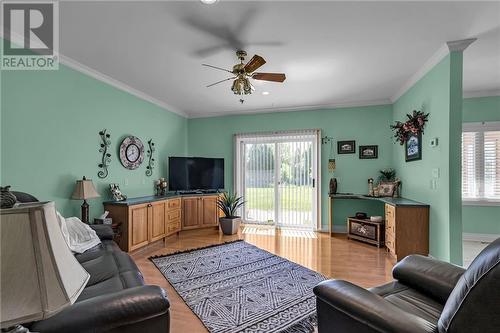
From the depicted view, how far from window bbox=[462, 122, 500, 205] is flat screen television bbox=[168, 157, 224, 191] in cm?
462

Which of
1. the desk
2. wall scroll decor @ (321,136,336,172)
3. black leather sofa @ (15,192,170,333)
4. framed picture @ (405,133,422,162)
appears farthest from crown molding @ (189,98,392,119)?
black leather sofa @ (15,192,170,333)

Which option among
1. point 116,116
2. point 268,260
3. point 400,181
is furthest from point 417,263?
point 116,116

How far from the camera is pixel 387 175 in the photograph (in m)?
4.57

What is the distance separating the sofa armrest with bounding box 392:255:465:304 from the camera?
1492 millimetres

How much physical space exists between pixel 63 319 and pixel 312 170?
468 centimetres

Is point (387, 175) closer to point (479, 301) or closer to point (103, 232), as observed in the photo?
point (479, 301)

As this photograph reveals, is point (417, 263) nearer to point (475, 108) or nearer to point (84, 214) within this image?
point (84, 214)

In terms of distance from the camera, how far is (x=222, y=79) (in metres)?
3.68

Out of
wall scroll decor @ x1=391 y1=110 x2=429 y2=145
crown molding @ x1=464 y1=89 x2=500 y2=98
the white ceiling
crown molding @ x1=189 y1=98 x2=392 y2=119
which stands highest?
the white ceiling

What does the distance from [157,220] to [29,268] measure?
3576mm

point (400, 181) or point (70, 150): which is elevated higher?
point (70, 150)

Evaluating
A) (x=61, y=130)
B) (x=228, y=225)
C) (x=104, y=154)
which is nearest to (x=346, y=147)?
(x=228, y=225)

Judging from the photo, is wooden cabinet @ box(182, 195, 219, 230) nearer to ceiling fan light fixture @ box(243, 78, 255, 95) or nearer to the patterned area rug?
the patterned area rug

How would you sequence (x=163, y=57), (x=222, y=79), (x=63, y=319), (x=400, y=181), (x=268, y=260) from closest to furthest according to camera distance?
(x=63, y=319) < (x=163, y=57) < (x=268, y=260) < (x=222, y=79) < (x=400, y=181)
